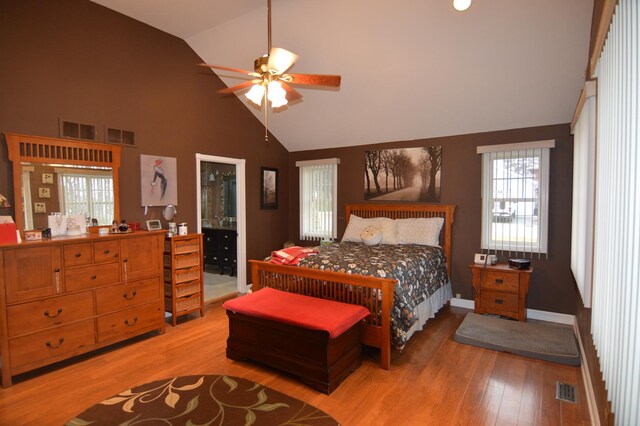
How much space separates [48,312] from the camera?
2799 mm

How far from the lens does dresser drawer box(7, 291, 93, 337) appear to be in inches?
104

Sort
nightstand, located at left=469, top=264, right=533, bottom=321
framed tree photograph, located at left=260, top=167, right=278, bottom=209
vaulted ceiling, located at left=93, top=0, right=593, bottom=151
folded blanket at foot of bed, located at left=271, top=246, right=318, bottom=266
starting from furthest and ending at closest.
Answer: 1. framed tree photograph, located at left=260, top=167, right=278, bottom=209
2. nightstand, located at left=469, top=264, right=533, bottom=321
3. folded blanket at foot of bed, located at left=271, top=246, right=318, bottom=266
4. vaulted ceiling, located at left=93, top=0, right=593, bottom=151

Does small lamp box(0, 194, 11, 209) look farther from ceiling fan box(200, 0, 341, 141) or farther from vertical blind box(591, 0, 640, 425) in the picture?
vertical blind box(591, 0, 640, 425)

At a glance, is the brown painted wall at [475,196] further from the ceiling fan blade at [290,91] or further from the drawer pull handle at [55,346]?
the drawer pull handle at [55,346]

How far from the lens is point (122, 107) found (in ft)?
12.1

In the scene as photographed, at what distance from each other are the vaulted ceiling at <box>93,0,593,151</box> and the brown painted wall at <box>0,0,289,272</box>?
30 centimetres

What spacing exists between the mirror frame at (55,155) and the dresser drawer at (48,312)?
715mm

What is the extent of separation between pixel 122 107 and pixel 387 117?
3263mm

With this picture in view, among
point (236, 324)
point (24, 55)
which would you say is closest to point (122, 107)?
point (24, 55)

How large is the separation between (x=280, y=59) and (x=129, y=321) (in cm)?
289

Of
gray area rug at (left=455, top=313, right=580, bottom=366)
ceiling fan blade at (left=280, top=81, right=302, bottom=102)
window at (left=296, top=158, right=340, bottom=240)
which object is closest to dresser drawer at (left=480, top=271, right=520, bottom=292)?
gray area rug at (left=455, top=313, right=580, bottom=366)

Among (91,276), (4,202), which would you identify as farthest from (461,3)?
(4,202)

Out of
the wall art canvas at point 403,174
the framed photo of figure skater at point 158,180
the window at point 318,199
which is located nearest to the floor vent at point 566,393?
the wall art canvas at point 403,174

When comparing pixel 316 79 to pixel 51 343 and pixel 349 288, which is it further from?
pixel 51 343
